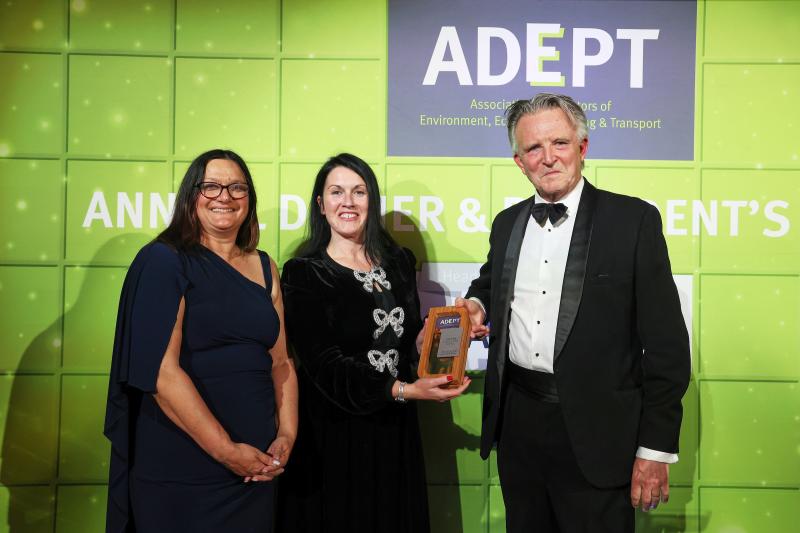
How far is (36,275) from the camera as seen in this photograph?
10.5ft

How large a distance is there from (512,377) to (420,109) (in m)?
1.47

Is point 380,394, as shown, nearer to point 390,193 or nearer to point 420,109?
point 390,193

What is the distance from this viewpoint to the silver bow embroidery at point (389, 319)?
248 cm

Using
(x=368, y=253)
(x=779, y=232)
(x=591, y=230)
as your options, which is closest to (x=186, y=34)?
(x=368, y=253)

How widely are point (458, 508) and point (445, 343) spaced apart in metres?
1.34

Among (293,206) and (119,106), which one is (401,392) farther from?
(119,106)

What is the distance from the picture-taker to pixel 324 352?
7.93ft

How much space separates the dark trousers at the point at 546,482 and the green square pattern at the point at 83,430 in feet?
6.51

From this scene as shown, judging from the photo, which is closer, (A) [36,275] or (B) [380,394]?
(B) [380,394]

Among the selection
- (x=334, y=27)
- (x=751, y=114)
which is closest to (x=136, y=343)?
(x=334, y=27)

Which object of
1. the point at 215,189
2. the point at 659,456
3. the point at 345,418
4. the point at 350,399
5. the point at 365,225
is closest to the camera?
the point at 659,456

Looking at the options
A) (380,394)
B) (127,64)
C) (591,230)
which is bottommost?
(380,394)

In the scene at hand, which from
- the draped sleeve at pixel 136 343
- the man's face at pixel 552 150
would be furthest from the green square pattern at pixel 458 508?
the man's face at pixel 552 150

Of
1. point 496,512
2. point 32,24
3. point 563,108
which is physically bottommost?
point 496,512
